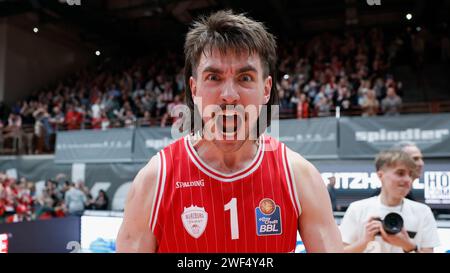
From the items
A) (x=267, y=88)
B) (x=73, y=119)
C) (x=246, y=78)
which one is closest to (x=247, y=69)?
(x=246, y=78)

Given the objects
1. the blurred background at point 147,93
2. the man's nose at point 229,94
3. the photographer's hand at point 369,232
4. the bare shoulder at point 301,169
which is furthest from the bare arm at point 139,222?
the blurred background at point 147,93

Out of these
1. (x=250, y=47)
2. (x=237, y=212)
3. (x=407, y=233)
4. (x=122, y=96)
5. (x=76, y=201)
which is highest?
(x=122, y=96)

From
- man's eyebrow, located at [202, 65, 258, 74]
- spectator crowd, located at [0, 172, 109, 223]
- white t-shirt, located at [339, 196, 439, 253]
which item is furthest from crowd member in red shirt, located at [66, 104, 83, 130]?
man's eyebrow, located at [202, 65, 258, 74]

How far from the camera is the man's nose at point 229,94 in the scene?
3.86 feet

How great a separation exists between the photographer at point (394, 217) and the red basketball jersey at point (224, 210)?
90 cm

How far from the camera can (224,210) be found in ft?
4.13

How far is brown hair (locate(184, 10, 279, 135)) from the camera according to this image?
1.25m

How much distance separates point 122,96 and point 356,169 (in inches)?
286

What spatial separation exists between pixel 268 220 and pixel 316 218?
16cm

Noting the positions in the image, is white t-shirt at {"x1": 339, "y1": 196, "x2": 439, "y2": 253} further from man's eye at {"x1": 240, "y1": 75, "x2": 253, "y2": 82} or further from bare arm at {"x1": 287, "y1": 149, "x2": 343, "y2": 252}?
man's eye at {"x1": 240, "y1": 75, "x2": 253, "y2": 82}

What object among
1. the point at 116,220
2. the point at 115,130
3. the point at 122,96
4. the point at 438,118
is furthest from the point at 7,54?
the point at 438,118

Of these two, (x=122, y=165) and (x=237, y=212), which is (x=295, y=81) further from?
(x=237, y=212)

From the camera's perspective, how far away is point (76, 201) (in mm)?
8117

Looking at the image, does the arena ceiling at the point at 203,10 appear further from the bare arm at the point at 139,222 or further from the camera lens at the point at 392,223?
the bare arm at the point at 139,222
